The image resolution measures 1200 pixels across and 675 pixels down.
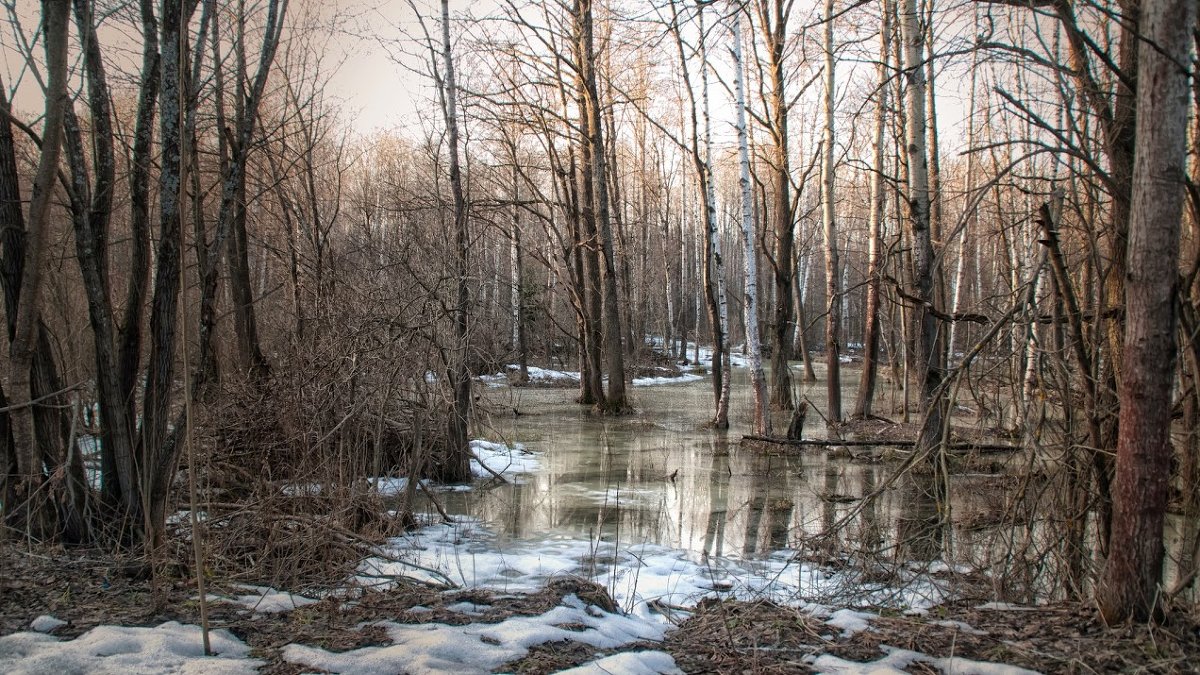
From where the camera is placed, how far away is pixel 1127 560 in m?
3.23

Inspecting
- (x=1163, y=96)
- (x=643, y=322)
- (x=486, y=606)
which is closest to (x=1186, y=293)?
(x=1163, y=96)

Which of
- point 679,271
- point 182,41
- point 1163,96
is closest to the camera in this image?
point 1163,96

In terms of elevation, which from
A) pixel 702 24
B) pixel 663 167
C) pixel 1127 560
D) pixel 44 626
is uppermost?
pixel 663 167

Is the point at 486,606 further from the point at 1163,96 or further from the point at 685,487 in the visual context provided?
the point at 685,487

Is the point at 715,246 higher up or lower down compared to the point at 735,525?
higher up

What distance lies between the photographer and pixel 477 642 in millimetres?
3350

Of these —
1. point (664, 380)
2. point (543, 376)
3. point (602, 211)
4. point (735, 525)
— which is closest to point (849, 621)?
point (735, 525)

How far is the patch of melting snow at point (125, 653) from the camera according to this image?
285 centimetres

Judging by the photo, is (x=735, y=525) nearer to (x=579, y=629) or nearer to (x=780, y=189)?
(x=579, y=629)

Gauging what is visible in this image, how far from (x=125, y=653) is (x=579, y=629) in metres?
1.92

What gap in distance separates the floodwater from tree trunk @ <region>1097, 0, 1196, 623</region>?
0.67m

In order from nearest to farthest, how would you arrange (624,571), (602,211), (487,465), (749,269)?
(624,571), (487,465), (749,269), (602,211)

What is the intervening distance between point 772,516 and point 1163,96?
210 inches

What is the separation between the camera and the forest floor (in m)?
3.08
